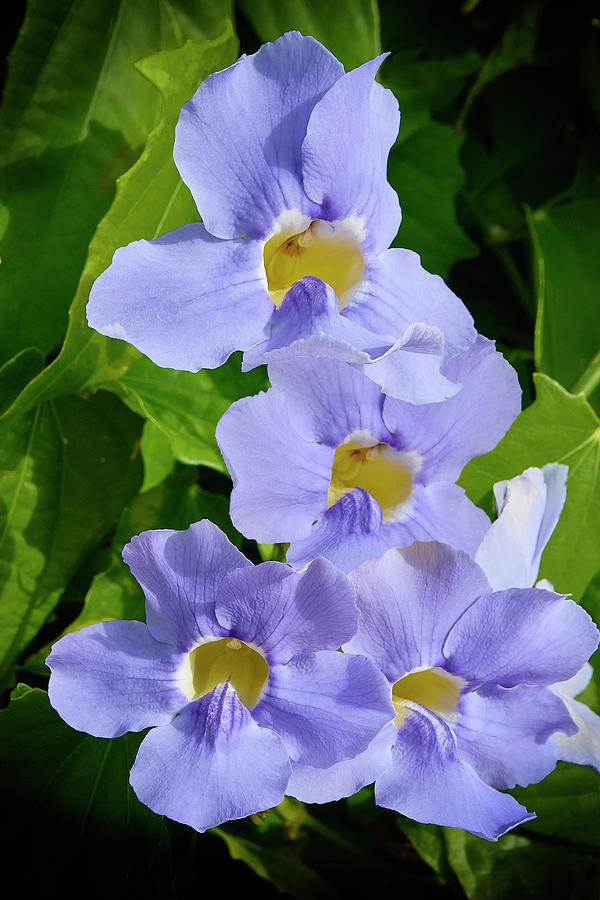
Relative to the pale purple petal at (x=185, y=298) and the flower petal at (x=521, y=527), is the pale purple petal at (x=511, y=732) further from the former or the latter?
A: the pale purple petal at (x=185, y=298)

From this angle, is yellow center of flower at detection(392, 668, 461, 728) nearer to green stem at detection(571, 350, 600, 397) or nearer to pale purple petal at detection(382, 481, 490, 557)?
pale purple petal at detection(382, 481, 490, 557)

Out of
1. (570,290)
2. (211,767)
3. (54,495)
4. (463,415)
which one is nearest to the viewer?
(211,767)

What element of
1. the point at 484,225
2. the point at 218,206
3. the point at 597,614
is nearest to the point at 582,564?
the point at 597,614

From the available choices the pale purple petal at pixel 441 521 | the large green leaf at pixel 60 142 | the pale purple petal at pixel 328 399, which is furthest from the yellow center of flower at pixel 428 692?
the large green leaf at pixel 60 142

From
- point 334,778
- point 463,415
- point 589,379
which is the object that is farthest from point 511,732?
point 589,379

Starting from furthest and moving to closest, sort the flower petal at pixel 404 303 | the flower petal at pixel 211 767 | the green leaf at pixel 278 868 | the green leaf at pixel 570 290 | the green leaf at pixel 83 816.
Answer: the green leaf at pixel 570 290, the green leaf at pixel 278 868, the green leaf at pixel 83 816, the flower petal at pixel 404 303, the flower petal at pixel 211 767

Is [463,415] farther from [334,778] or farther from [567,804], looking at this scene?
[567,804]
